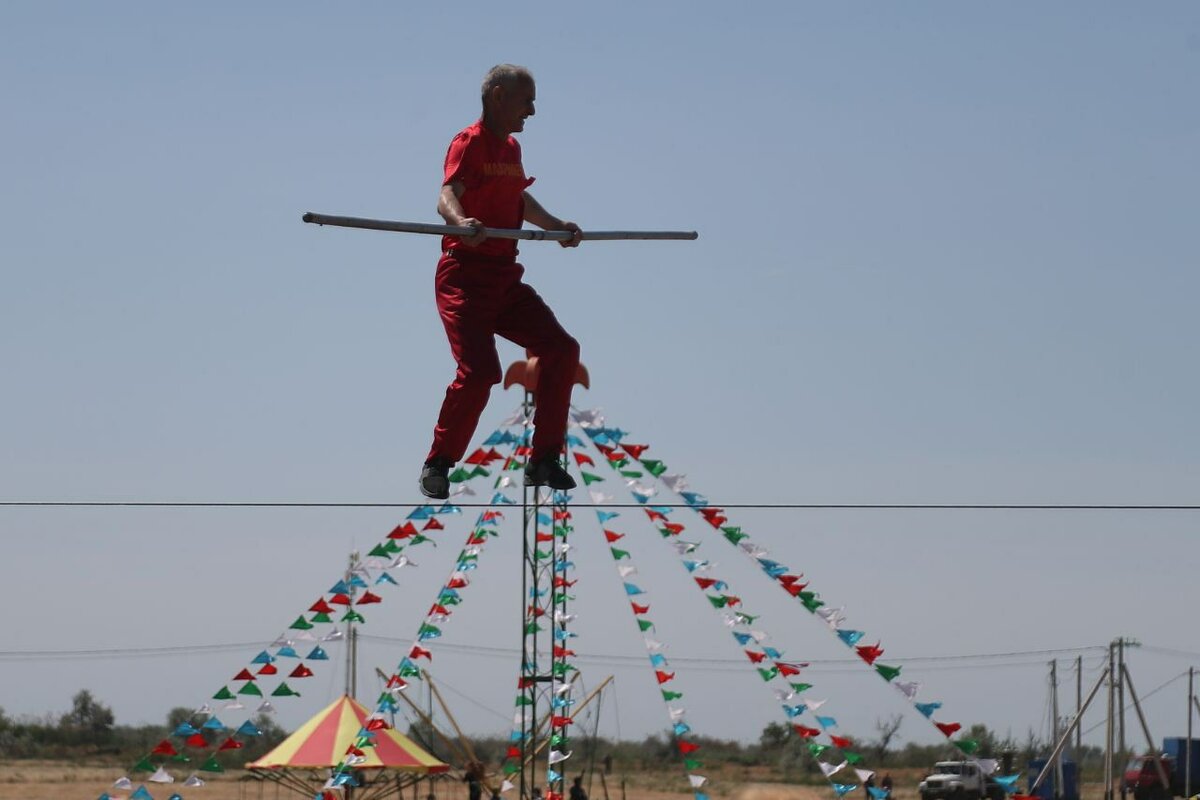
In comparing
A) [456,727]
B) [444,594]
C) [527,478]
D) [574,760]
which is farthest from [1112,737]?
[574,760]

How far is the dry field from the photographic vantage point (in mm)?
34531

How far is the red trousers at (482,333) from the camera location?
237 inches

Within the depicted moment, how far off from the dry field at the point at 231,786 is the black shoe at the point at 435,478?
26.1 meters

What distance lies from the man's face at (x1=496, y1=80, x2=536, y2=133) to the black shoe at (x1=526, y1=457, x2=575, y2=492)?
45.0 inches

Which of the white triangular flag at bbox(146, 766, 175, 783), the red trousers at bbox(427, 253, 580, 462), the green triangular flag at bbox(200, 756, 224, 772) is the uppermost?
the red trousers at bbox(427, 253, 580, 462)

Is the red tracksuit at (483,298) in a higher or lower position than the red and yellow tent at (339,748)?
higher

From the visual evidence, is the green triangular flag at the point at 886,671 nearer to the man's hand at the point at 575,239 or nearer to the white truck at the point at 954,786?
the man's hand at the point at 575,239

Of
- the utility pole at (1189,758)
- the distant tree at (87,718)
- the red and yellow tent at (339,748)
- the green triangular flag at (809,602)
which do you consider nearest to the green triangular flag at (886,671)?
the green triangular flag at (809,602)

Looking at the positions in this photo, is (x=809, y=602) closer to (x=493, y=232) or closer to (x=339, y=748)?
(x=493, y=232)

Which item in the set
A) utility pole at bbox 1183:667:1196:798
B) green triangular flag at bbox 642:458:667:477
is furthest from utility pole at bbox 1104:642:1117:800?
green triangular flag at bbox 642:458:667:477

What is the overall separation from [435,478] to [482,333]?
1.63ft

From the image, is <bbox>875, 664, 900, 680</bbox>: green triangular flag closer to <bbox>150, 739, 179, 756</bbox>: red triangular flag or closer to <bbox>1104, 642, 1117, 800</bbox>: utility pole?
<bbox>150, 739, 179, 756</bbox>: red triangular flag

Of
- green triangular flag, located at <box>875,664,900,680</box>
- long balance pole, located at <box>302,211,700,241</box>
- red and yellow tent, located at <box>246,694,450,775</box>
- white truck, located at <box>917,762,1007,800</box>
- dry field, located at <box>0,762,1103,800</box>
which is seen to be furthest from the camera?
dry field, located at <box>0,762,1103,800</box>

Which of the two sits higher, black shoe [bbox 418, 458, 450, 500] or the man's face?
the man's face
